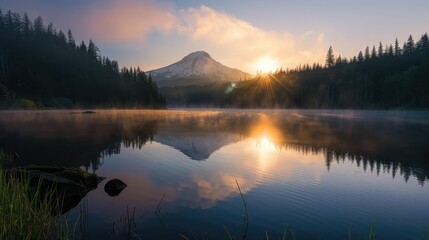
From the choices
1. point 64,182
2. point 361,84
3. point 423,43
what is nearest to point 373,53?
point 423,43

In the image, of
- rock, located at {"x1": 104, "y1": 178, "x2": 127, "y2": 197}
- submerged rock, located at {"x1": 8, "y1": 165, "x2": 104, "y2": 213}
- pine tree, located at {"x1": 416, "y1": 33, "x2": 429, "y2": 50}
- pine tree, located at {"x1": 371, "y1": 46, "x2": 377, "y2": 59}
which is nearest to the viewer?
submerged rock, located at {"x1": 8, "y1": 165, "x2": 104, "y2": 213}

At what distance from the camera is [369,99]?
429 ft

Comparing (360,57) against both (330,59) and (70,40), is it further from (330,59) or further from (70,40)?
(70,40)

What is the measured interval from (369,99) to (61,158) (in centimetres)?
13934

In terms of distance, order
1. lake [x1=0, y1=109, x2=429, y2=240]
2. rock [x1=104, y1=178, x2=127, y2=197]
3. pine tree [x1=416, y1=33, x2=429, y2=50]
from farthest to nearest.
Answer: pine tree [x1=416, y1=33, x2=429, y2=50] → rock [x1=104, y1=178, x2=127, y2=197] → lake [x1=0, y1=109, x2=429, y2=240]

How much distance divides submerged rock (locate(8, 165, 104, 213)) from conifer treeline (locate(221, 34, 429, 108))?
4257 inches

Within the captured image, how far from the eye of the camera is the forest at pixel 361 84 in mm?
103956

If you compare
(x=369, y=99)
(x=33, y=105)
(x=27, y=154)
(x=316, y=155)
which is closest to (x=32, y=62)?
(x=33, y=105)

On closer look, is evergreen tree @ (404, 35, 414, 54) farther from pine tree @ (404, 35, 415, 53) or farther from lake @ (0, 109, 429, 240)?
lake @ (0, 109, 429, 240)

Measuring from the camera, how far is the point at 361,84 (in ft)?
440

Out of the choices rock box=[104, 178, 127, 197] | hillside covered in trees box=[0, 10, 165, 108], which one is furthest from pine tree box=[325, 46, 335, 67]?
rock box=[104, 178, 127, 197]

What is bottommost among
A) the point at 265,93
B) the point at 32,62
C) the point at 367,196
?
the point at 367,196

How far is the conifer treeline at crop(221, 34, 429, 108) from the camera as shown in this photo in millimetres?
104000

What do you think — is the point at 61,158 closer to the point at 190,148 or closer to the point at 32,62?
the point at 190,148
